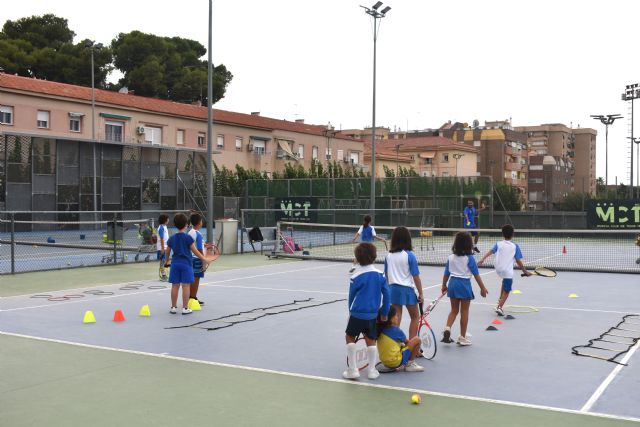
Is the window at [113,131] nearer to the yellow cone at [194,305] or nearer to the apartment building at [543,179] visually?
the yellow cone at [194,305]

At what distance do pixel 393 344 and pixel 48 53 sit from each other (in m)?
62.5

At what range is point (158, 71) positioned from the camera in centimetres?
6606

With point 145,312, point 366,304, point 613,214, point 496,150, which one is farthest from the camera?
point 496,150

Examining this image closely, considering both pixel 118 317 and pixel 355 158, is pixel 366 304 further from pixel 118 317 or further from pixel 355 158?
pixel 355 158

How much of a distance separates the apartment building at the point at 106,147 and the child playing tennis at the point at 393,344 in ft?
108

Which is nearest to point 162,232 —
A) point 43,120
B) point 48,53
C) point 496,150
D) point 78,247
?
point 78,247

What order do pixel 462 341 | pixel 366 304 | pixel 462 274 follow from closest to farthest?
pixel 366 304
pixel 462 274
pixel 462 341

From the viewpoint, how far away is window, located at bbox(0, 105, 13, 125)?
141 ft

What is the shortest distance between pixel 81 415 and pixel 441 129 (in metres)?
115

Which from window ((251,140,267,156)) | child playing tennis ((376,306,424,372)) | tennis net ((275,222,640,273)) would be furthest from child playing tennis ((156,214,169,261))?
window ((251,140,267,156))

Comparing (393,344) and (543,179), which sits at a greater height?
(543,179)

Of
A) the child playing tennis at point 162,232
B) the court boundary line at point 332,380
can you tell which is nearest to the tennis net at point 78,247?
the child playing tennis at point 162,232

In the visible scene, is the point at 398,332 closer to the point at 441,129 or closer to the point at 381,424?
the point at 381,424

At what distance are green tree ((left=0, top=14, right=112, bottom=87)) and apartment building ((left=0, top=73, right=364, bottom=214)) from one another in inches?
454
